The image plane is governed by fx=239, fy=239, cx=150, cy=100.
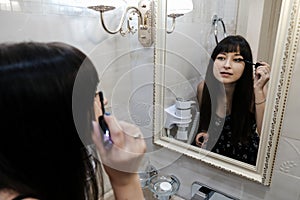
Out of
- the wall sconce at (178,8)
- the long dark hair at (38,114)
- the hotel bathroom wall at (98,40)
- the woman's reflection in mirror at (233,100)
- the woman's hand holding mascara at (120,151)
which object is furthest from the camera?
the wall sconce at (178,8)

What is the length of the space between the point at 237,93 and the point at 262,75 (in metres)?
0.11

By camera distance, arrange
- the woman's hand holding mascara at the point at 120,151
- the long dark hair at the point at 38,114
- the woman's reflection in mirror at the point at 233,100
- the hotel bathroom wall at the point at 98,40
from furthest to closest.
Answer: the woman's reflection in mirror at the point at 233,100 → the hotel bathroom wall at the point at 98,40 → the woman's hand holding mascara at the point at 120,151 → the long dark hair at the point at 38,114

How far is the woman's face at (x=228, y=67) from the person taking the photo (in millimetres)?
823

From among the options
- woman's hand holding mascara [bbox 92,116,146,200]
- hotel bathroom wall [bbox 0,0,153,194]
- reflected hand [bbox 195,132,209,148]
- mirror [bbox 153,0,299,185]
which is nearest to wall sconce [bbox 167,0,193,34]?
mirror [bbox 153,0,299,185]

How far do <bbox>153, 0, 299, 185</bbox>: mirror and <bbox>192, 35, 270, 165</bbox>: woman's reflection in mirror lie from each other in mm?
23

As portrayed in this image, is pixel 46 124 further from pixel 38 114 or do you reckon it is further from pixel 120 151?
pixel 120 151

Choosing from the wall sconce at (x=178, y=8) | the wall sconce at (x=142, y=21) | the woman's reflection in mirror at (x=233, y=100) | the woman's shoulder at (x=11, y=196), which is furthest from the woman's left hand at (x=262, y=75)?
the woman's shoulder at (x=11, y=196)

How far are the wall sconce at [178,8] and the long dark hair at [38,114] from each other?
1.87ft

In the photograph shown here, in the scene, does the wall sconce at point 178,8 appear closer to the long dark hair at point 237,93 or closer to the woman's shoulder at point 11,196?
the long dark hair at point 237,93

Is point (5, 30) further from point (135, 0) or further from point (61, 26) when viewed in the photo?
point (135, 0)

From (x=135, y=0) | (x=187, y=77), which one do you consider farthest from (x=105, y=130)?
(x=135, y=0)

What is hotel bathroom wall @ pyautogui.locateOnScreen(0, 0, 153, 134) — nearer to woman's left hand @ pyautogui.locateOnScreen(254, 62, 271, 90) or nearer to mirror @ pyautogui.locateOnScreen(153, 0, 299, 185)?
mirror @ pyautogui.locateOnScreen(153, 0, 299, 185)

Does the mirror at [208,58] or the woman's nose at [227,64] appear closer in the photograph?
the mirror at [208,58]

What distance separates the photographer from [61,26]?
796 mm
